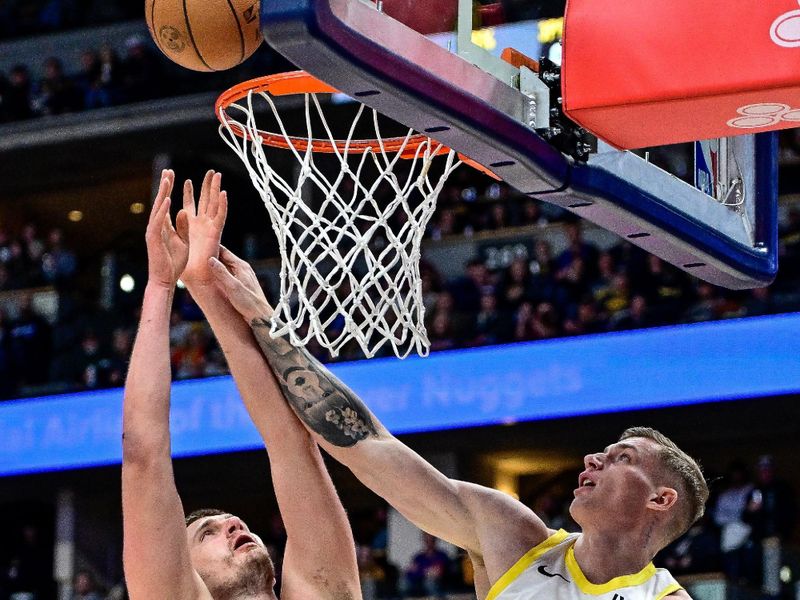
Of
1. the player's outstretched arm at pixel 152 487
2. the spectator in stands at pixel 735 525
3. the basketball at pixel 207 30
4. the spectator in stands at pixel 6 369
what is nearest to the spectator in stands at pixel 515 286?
the spectator in stands at pixel 735 525

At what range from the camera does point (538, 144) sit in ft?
10.3

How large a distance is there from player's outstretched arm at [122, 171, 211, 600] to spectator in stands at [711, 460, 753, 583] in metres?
5.74

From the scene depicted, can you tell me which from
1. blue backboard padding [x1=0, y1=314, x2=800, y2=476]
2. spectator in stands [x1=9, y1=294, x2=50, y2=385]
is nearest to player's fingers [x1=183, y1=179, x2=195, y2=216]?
blue backboard padding [x1=0, y1=314, x2=800, y2=476]

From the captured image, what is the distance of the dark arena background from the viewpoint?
9.91 metres

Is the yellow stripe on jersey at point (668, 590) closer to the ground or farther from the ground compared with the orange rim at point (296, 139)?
closer to the ground

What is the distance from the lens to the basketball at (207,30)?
141 inches

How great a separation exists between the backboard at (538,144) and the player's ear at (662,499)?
0.57 m

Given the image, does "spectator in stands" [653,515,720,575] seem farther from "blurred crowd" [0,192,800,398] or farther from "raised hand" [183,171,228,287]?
"raised hand" [183,171,228,287]

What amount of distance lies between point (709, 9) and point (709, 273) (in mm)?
1043

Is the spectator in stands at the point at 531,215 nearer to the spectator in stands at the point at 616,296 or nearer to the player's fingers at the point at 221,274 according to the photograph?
the spectator in stands at the point at 616,296

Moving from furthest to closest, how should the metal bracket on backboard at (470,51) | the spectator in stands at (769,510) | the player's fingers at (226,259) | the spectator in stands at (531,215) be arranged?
the spectator in stands at (531,215), the spectator in stands at (769,510), the player's fingers at (226,259), the metal bracket on backboard at (470,51)

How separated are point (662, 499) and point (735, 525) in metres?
5.99

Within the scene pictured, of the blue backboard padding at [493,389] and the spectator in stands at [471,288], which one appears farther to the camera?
the spectator in stands at [471,288]

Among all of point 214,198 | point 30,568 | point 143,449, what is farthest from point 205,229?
point 30,568
